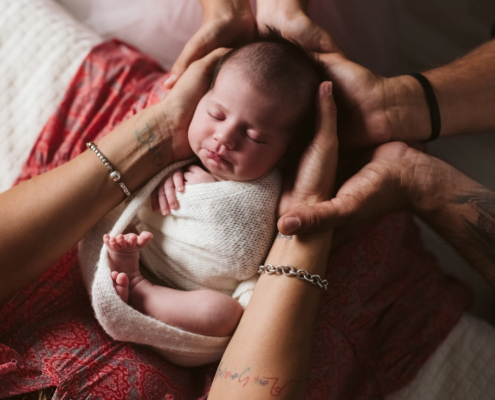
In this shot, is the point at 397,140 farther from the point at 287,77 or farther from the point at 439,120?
the point at 287,77

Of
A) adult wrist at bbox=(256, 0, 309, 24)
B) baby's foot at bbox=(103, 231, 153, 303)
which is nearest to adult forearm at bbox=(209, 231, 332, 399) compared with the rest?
baby's foot at bbox=(103, 231, 153, 303)

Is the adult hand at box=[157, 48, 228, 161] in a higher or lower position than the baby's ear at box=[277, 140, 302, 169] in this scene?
higher

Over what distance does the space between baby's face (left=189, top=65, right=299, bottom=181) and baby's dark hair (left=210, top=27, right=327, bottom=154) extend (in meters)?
0.03

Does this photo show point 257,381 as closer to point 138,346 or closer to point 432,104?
point 138,346

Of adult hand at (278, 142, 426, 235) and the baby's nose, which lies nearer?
adult hand at (278, 142, 426, 235)

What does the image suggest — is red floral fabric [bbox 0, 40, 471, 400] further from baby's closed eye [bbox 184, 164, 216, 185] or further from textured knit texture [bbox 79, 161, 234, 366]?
baby's closed eye [bbox 184, 164, 216, 185]

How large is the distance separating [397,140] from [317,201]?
0.36m

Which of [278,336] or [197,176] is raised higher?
[197,176]

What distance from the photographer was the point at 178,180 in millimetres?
1146

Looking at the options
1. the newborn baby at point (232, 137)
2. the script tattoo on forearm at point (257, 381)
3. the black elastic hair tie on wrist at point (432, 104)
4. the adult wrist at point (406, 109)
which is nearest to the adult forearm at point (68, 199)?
the newborn baby at point (232, 137)

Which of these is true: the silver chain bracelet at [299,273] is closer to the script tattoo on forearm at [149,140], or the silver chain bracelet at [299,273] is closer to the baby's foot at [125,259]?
the baby's foot at [125,259]

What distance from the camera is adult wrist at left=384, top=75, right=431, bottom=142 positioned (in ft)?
3.82

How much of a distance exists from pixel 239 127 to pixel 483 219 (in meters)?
0.73

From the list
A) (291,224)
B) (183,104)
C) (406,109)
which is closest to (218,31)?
(183,104)
